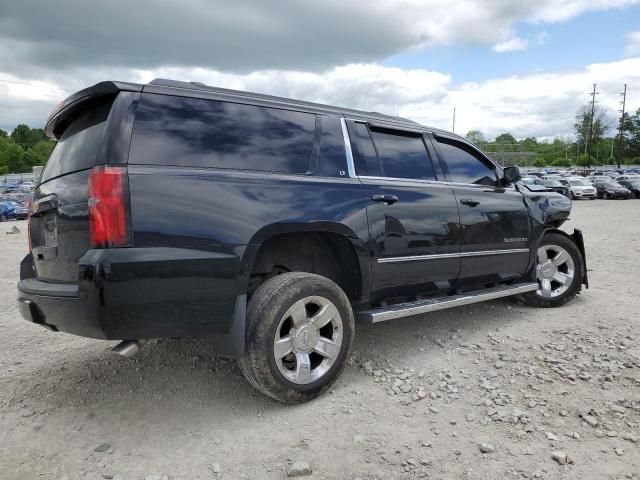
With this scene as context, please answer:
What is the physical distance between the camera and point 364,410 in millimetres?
3041

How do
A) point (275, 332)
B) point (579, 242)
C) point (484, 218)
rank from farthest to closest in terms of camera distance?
point (579, 242) < point (484, 218) < point (275, 332)

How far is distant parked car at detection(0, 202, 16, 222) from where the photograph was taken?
80.1 feet

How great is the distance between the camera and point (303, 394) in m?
3.02

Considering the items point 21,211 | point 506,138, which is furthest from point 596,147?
point 21,211

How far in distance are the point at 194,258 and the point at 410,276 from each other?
1712mm

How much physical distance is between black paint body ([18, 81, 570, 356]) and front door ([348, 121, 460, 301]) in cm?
1

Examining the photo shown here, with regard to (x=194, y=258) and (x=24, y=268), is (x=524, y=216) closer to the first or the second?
(x=194, y=258)

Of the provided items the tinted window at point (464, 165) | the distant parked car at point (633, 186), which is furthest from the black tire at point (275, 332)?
the distant parked car at point (633, 186)

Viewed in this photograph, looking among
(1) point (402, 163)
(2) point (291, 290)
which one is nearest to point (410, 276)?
(1) point (402, 163)

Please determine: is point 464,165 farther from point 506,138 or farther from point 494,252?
point 506,138

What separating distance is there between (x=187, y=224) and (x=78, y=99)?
3.48 feet

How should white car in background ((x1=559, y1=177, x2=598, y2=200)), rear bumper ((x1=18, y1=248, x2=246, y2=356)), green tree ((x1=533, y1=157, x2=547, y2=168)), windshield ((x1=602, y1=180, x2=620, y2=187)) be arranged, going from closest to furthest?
rear bumper ((x1=18, y1=248, x2=246, y2=356)), white car in background ((x1=559, y1=177, x2=598, y2=200)), windshield ((x1=602, y1=180, x2=620, y2=187)), green tree ((x1=533, y1=157, x2=547, y2=168))

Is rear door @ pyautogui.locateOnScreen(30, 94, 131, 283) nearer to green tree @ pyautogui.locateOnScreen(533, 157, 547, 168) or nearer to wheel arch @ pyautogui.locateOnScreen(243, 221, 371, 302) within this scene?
wheel arch @ pyautogui.locateOnScreen(243, 221, 371, 302)

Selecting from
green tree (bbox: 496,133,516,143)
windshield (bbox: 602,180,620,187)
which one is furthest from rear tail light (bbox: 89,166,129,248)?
green tree (bbox: 496,133,516,143)
